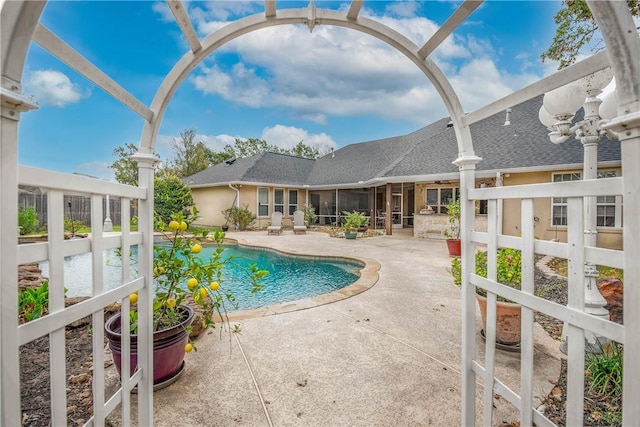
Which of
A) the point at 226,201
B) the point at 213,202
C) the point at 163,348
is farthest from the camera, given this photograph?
the point at 213,202

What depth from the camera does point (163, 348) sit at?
7.46 feet

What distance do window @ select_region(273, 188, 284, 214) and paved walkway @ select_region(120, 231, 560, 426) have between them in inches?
542

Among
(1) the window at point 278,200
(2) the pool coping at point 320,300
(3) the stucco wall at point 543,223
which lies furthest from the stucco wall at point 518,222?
(1) the window at point 278,200

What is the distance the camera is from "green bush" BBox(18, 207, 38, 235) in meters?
10.4

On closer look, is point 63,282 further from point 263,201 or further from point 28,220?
point 263,201

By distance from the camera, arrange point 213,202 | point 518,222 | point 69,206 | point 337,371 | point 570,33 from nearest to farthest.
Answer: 1. point 337,371
2. point 570,33
3. point 518,222
4. point 69,206
5. point 213,202

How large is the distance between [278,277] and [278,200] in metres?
11.0

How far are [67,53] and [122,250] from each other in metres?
0.94

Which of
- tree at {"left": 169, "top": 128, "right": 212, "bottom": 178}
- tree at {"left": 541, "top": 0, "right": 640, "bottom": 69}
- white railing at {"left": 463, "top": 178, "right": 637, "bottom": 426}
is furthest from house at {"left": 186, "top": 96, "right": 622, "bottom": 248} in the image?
white railing at {"left": 463, "top": 178, "right": 637, "bottom": 426}

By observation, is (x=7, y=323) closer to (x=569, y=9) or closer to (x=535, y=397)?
(x=535, y=397)

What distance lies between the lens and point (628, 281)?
0.94 m

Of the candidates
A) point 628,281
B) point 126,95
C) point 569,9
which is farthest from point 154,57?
point 569,9

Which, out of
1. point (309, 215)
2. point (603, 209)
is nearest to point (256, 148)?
point (309, 215)

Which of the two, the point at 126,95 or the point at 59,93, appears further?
the point at 59,93
